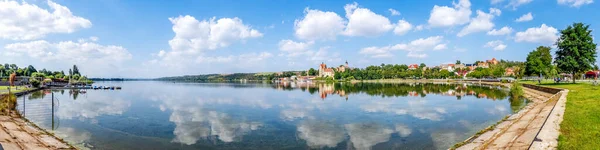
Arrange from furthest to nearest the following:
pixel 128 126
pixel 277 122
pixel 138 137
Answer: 1. pixel 277 122
2. pixel 128 126
3. pixel 138 137

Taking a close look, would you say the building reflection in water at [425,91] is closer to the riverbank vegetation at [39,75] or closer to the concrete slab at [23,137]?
the concrete slab at [23,137]

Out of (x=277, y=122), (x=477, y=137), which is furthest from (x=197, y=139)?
(x=477, y=137)

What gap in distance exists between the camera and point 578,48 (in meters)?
44.2

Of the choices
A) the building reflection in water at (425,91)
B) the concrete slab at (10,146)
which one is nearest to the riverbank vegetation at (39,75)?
the building reflection in water at (425,91)

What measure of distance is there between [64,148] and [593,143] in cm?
1869

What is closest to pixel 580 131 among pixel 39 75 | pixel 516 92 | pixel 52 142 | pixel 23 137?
pixel 52 142

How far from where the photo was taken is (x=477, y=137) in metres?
15.4

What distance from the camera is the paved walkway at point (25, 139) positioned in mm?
13997

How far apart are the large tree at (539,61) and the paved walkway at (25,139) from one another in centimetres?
7345

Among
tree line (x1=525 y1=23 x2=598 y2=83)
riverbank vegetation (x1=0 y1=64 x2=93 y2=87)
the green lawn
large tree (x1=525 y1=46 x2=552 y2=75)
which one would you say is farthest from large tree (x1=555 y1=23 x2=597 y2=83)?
riverbank vegetation (x1=0 y1=64 x2=93 y2=87)

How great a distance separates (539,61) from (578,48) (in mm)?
22885

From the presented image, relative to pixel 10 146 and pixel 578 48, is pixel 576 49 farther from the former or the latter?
pixel 10 146

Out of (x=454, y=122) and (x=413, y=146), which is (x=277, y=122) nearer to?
(x=413, y=146)

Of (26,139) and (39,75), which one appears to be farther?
(39,75)
